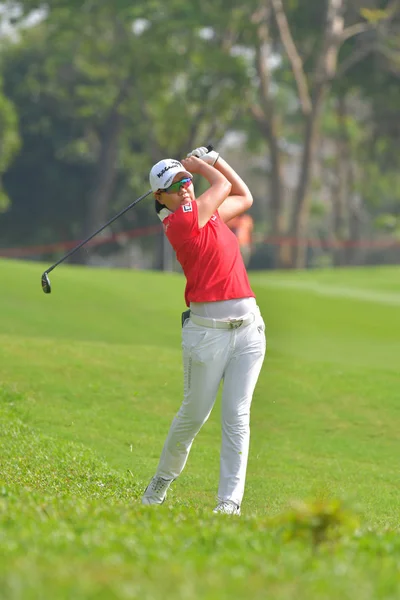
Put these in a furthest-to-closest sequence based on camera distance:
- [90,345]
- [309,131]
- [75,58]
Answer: [75,58], [309,131], [90,345]

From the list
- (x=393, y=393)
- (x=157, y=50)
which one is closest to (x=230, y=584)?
(x=393, y=393)

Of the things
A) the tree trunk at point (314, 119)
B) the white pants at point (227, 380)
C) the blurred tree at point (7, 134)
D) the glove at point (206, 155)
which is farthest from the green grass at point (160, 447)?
the blurred tree at point (7, 134)

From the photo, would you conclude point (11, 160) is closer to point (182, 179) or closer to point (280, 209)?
point (280, 209)

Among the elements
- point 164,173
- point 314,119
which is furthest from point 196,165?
point 314,119

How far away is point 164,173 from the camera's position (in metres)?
7.87

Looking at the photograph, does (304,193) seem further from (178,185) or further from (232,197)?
(178,185)

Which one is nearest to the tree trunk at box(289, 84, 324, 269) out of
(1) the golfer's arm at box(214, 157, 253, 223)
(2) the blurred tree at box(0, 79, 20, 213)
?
(2) the blurred tree at box(0, 79, 20, 213)

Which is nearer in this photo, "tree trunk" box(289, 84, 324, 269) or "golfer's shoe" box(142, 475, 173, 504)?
"golfer's shoe" box(142, 475, 173, 504)

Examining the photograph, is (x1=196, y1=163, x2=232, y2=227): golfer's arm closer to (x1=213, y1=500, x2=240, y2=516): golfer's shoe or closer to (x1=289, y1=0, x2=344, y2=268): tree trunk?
(x1=213, y1=500, x2=240, y2=516): golfer's shoe

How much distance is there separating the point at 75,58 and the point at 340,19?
18220 millimetres

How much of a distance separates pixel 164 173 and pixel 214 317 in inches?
42.7

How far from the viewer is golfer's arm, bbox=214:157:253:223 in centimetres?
843

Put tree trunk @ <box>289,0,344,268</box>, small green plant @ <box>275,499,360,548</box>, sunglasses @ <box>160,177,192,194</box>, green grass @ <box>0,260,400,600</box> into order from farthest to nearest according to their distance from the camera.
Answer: tree trunk @ <box>289,0,344,268</box> → sunglasses @ <box>160,177,192,194</box> → small green plant @ <box>275,499,360,548</box> → green grass @ <box>0,260,400,600</box>

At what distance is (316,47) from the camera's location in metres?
47.5
